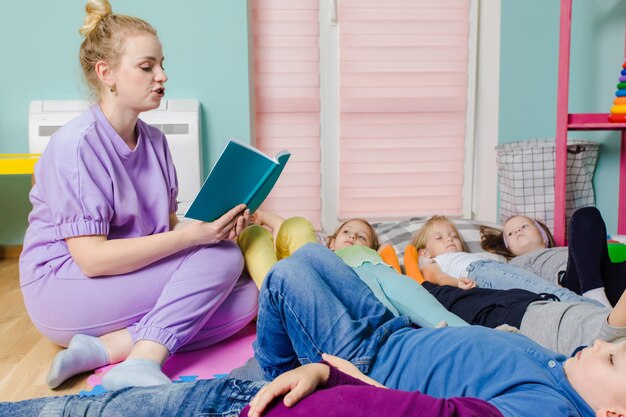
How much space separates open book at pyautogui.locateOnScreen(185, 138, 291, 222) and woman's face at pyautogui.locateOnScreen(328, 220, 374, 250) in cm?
68

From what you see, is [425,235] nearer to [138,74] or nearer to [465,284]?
[465,284]

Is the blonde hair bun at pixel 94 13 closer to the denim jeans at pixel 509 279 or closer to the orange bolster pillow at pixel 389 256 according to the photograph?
the orange bolster pillow at pixel 389 256

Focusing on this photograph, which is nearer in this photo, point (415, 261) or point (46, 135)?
point (415, 261)

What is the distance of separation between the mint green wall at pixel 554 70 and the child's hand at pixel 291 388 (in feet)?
7.56

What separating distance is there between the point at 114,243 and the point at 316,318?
606 mm

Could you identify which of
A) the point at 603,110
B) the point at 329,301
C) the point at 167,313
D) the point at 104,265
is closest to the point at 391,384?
the point at 329,301

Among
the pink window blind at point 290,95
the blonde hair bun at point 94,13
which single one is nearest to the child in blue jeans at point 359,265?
the blonde hair bun at point 94,13

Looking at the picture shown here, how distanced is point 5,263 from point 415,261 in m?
2.00

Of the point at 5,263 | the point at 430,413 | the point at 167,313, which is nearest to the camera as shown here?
the point at 430,413

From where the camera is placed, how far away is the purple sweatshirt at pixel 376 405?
748 mm

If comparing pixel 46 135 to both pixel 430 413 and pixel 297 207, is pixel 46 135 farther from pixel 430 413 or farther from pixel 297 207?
pixel 430 413

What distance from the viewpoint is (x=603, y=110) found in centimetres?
264

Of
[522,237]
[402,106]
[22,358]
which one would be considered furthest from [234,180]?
[402,106]

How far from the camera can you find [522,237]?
7.50ft
